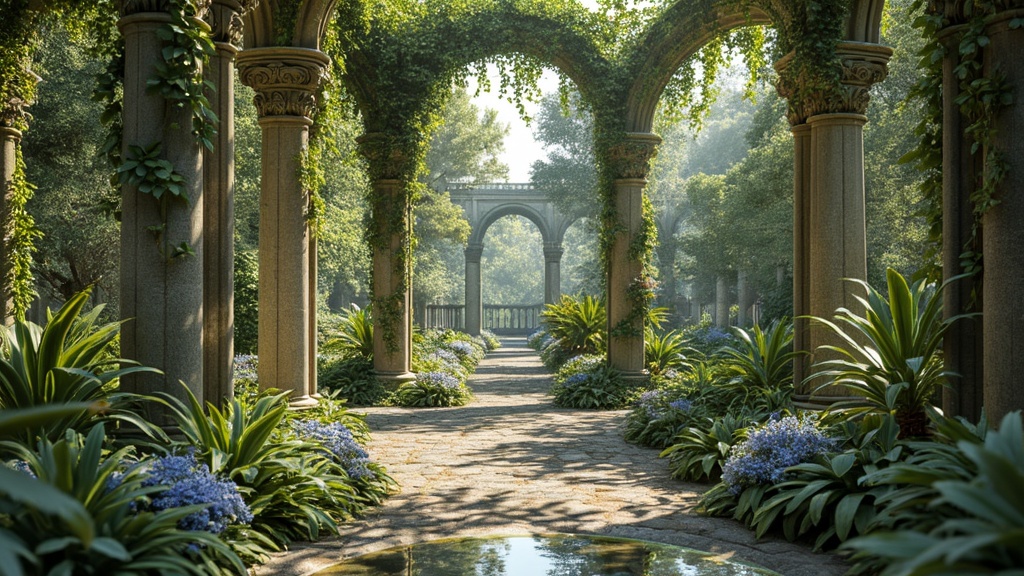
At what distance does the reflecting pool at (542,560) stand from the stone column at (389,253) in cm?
753

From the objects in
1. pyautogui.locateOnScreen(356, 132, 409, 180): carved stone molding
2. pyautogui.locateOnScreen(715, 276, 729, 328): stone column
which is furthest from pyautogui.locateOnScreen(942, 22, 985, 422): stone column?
pyautogui.locateOnScreen(715, 276, 729, 328): stone column

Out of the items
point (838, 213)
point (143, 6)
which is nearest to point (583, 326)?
point (838, 213)

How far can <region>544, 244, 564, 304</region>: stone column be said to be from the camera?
3005 centimetres

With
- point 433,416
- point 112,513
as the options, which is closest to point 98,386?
point 112,513

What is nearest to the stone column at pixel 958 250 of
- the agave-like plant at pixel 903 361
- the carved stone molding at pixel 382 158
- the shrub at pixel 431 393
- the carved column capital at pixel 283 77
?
the agave-like plant at pixel 903 361

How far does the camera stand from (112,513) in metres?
2.69

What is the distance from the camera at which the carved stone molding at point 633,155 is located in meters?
11.3

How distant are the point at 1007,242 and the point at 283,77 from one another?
596 cm

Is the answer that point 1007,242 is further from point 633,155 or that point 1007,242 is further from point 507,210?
point 507,210

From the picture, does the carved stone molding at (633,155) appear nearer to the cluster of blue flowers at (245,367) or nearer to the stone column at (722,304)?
the cluster of blue flowers at (245,367)

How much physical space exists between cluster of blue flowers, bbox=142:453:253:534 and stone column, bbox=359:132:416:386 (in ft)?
25.9

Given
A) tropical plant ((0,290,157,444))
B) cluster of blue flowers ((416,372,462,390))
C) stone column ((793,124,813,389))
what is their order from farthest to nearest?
cluster of blue flowers ((416,372,462,390)) → stone column ((793,124,813,389)) → tropical plant ((0,290,157,444))

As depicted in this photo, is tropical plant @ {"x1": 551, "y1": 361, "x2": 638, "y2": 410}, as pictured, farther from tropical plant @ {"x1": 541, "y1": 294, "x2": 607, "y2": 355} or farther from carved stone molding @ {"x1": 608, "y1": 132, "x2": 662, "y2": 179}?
tropical plant @ {"x1": 541, "y1": 294, "x2": 607, "y2": 355}

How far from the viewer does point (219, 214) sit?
17.4ft
